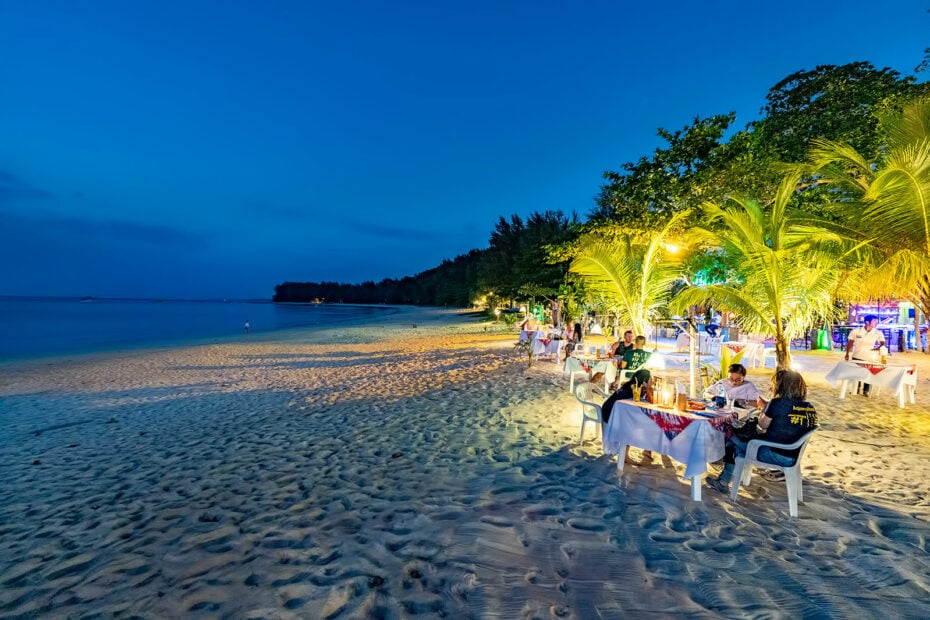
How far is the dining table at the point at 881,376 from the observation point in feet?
21.6

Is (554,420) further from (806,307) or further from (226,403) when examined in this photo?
(226,403)

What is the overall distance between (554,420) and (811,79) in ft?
48.9

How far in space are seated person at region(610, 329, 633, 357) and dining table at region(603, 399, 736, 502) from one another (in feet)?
10.7

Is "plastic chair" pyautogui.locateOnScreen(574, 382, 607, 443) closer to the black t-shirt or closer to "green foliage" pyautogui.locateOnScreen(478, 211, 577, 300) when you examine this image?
the black t-shirt

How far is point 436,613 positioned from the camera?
2.33 m

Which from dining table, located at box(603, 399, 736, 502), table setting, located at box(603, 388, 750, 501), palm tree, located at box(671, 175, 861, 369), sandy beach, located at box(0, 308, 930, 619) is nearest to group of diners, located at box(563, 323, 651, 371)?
palm tree, located at box(671, 175, 861, 369)

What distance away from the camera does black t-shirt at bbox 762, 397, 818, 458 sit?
11.1 ft

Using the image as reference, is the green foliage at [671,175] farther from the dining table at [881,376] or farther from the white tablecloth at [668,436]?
the white tablecloth at [668,436]

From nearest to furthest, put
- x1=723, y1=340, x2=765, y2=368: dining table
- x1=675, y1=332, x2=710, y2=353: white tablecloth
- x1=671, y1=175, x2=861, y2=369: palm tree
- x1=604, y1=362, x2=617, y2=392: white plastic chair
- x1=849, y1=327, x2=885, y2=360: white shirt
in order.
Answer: x1=671, y1=175, x2=861, y2=369: palm tree → x1=849, y1=327, x2=885, y2=360: white shirt → x1=604, y1=362, x2=617, y2=392: white plastic chair → x1=723, y1=340, x2=765, y2=368: dining table → x1=675, y1=332, x2=710, y2=353: white tablecloth

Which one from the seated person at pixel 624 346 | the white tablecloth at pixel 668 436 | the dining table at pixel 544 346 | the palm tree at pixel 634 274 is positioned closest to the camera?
the white tablecloth at pixel 668 436

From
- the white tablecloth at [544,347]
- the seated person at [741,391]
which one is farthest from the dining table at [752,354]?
the seated person at [741,391]

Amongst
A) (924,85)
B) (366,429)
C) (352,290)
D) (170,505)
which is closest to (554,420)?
(366,429)

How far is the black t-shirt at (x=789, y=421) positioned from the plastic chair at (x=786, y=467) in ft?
0.14

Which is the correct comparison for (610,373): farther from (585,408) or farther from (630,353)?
(585,408)
